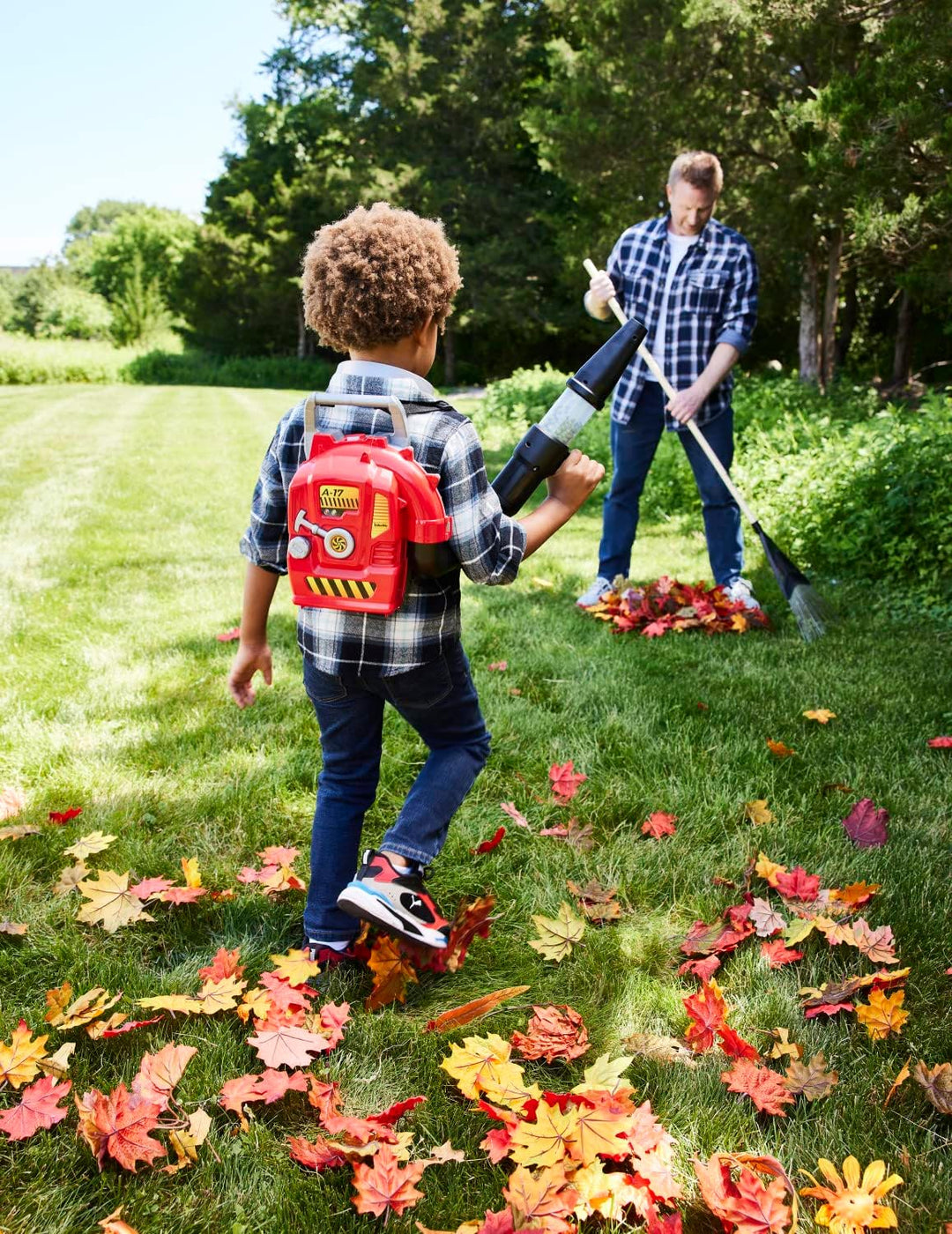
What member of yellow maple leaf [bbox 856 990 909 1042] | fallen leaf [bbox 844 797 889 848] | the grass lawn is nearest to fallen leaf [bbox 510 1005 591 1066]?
the grass lawn

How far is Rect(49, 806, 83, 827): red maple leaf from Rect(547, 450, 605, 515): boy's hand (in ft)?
5.50

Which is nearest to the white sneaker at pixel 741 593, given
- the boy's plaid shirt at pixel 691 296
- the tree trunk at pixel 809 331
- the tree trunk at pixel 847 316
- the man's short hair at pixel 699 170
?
the boy's plaid shirt at pixel 691 296

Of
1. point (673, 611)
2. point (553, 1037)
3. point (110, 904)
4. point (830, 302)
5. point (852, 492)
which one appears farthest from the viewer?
point (830, 302)

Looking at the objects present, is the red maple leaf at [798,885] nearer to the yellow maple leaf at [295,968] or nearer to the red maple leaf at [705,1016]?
the red maple leaf at [705,1016]

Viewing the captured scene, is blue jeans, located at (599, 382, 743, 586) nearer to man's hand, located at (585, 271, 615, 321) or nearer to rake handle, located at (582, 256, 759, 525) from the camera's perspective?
rake handle, located at (582, 256, 759, 525)

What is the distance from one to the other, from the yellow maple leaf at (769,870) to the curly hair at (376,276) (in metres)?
1.59

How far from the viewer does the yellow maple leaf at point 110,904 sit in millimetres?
2188

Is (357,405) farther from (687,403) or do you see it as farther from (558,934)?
(687,403)

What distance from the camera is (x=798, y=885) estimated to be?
2.32 m

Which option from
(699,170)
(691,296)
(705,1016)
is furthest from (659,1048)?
(699,170)

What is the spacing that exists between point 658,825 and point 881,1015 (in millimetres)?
834

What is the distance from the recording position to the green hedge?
4914 mm

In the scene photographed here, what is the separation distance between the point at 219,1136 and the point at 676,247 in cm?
402

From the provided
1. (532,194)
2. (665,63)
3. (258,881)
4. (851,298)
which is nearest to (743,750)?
(258,881)
